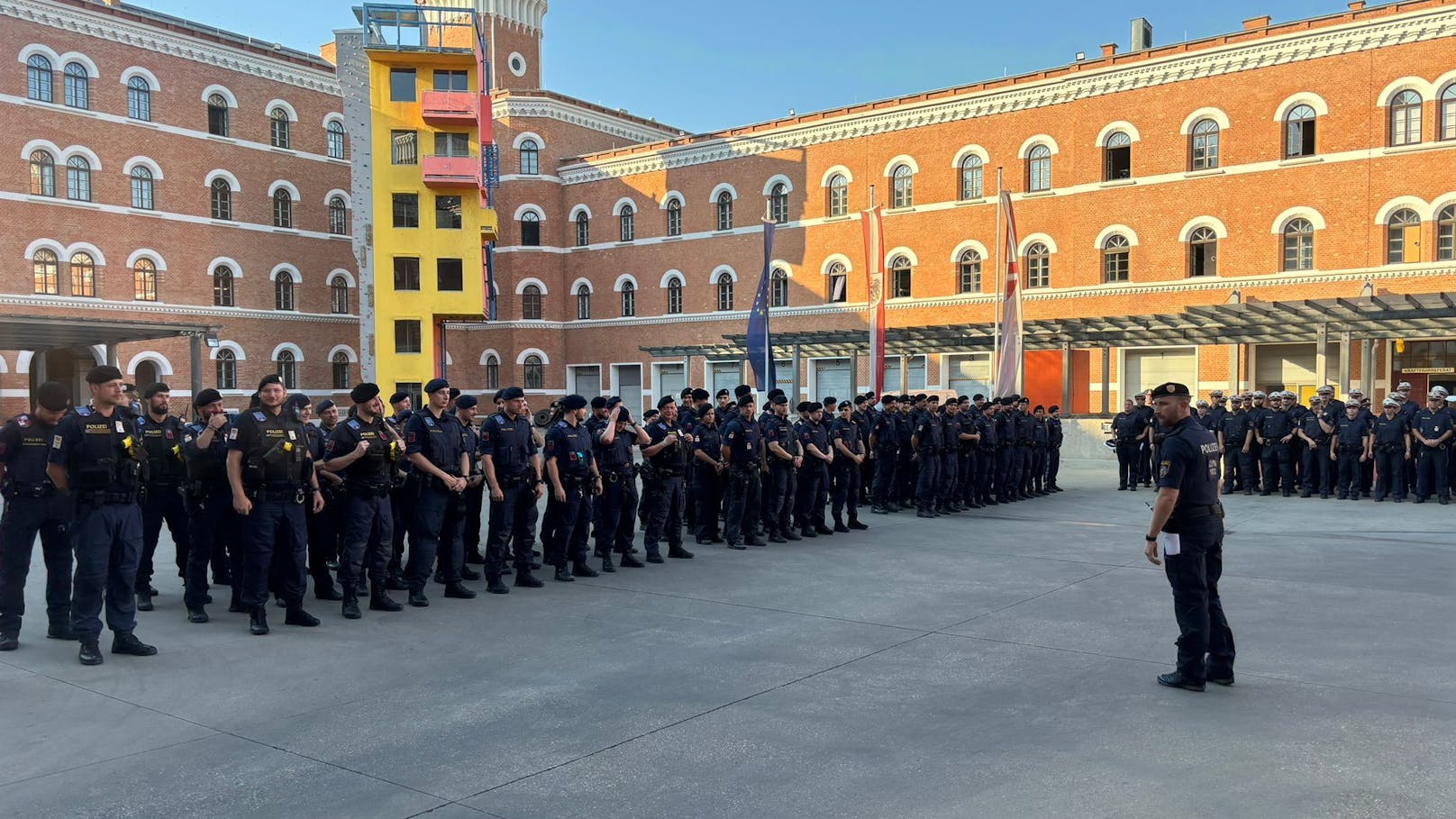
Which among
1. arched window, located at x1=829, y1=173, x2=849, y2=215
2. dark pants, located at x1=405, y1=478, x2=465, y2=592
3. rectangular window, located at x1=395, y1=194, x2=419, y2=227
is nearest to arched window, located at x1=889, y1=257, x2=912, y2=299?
arched window, located at x1=829, y1=173, x2=849, y2=215

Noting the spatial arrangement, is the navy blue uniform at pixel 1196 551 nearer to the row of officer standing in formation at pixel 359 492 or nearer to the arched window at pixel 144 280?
the row of officer standing in formation at pixel 359 492

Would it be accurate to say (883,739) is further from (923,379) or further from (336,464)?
(923,379)

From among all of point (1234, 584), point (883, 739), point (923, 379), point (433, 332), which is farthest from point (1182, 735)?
point (433, 332)

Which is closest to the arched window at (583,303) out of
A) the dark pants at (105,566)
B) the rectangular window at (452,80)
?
the rectangular window at (452,80)

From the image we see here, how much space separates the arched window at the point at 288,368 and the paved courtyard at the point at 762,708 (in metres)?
31.7

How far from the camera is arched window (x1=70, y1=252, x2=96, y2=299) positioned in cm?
3359

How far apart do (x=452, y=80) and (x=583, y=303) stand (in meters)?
11.9

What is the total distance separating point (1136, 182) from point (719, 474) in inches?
948

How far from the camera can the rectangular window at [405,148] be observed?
122 ft

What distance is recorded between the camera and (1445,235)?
2714cm

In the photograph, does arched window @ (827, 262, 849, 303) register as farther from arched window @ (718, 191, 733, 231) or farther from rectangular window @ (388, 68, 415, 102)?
rectangular window @ (388, 68, 415, 102)

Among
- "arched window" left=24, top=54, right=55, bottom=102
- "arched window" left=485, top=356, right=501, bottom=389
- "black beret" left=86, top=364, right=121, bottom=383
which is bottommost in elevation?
"black beret" left=86, top=364, right=121, bottom=383

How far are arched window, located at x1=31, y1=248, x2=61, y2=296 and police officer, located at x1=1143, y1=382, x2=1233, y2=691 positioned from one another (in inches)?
1452

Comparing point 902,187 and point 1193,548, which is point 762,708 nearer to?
point 1193,548
